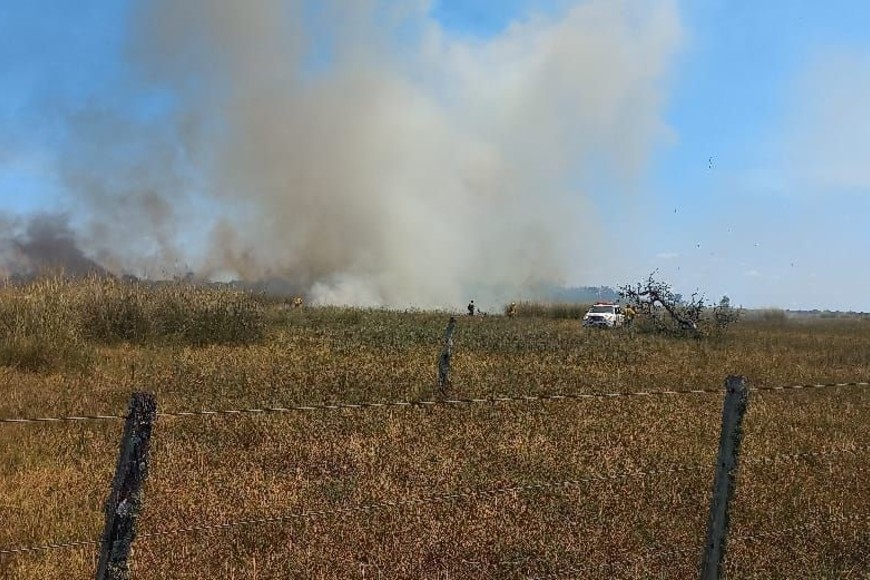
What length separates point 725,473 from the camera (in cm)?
401

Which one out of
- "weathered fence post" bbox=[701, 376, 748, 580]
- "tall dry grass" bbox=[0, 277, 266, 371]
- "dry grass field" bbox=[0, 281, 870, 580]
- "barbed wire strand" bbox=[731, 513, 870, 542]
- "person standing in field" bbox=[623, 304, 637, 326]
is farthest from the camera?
"person standing in field" bbox=[623, 304, 637, 326]

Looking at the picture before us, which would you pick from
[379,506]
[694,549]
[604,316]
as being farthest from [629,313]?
[379,506]

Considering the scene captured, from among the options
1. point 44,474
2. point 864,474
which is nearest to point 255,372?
point 44,474

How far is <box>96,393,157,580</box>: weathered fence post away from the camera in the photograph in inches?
119

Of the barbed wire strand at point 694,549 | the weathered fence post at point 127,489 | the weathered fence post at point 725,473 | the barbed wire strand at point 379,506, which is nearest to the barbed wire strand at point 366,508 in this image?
the barbed wire strand at point 379,506

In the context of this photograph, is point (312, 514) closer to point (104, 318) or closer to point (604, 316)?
point (104, 318)

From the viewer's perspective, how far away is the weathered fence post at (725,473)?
13.1 feet

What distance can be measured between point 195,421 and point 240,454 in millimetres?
1719

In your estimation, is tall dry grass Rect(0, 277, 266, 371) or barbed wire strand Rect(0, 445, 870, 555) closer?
barbed wire strand Rect(0, 445, 870, 555)

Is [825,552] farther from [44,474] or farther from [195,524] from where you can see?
[44,474]

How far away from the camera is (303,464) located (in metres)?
7.20

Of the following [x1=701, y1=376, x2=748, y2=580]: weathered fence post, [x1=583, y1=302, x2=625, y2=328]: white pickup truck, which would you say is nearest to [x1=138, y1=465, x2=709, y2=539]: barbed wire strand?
[x1=701, y1=376, x2=748, y2=580]: weathered fence post

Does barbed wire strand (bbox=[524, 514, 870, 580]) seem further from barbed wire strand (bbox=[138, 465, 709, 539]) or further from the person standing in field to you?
the person standing in field

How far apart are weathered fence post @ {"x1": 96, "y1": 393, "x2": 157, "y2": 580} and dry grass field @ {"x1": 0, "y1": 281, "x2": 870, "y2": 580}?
4.38ft
